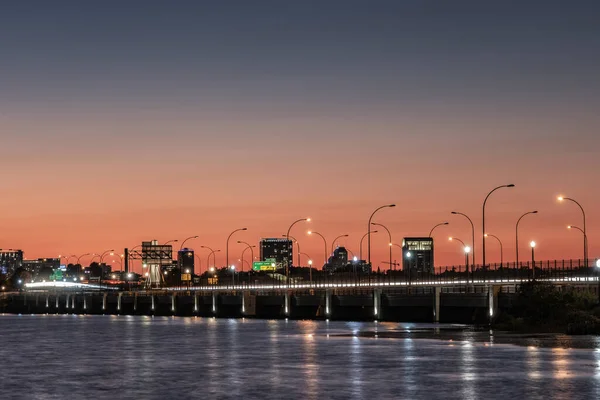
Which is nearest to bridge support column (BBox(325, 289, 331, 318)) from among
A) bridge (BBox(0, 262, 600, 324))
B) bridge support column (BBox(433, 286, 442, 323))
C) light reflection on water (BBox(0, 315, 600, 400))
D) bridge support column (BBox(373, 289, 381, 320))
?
bridge (BBox(0, 262, 600, 324))

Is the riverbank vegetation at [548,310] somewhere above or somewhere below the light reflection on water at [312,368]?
above

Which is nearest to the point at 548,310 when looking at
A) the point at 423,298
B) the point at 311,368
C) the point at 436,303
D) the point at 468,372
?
the point at 436,303

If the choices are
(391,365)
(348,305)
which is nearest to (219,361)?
(391,365)

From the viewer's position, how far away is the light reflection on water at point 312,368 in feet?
145

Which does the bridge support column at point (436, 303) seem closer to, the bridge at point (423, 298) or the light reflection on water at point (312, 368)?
the bridge at point (423, 298)

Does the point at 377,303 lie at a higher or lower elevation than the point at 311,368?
higher

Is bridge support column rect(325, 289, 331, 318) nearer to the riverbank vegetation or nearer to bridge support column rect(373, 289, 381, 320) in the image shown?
bridge support column rect(373, 289, 381, 320)

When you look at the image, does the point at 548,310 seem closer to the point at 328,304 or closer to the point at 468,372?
the point at 468,372

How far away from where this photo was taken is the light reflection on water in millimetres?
44062

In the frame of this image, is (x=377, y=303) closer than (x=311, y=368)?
No

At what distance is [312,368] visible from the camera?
5666 cm

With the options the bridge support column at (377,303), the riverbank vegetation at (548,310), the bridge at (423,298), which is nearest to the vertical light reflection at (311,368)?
the riverbank vegetation at (548,310)

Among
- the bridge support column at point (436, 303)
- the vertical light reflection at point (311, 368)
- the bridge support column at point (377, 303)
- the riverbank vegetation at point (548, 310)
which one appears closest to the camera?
the vertical light reflection at point (311, 368)

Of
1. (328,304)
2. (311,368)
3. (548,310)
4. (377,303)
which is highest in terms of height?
(548,310)
